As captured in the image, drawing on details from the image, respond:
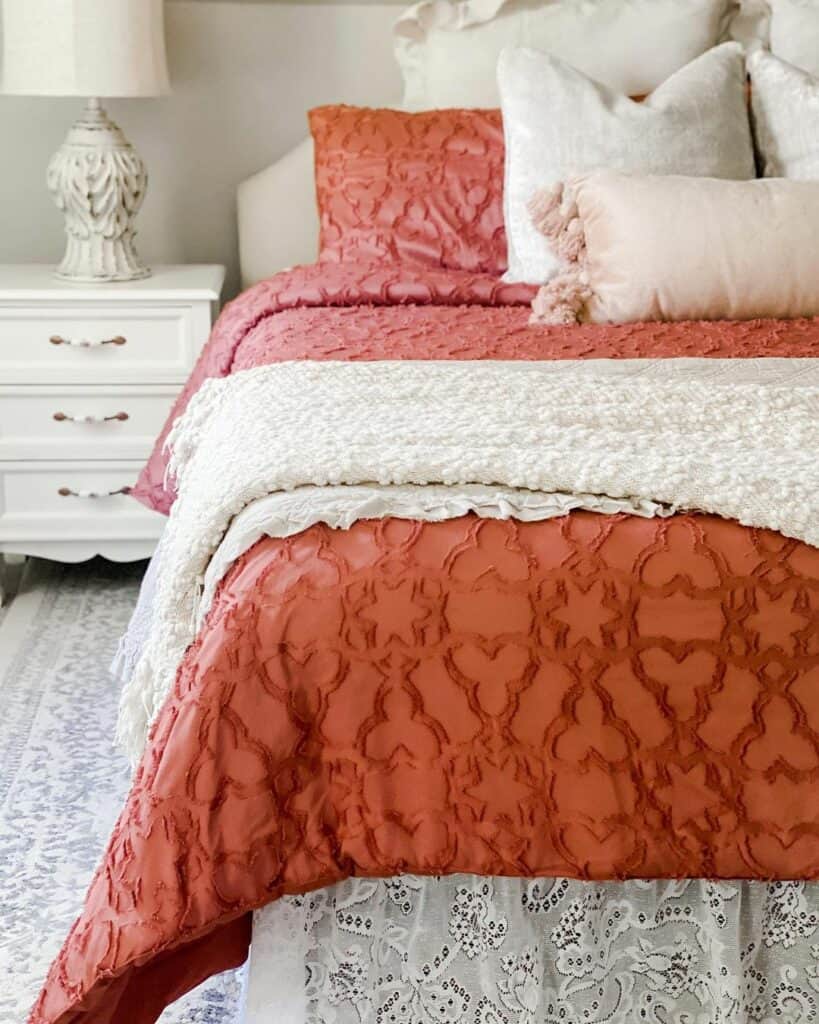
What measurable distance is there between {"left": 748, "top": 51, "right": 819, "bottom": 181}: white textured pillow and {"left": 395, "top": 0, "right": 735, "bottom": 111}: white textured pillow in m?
0.21

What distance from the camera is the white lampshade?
2.80 m

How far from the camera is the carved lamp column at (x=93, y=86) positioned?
9.21 ft

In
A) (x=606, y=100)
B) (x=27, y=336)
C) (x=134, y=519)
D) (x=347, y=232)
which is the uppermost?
(x=606, y=100)

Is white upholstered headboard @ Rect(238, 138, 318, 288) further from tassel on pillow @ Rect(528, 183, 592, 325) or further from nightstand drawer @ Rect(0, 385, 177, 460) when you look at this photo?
tassel on pillow @ Rect(528, 183, 592, 325)

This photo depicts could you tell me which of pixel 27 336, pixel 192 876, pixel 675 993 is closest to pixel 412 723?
pixel 192 876

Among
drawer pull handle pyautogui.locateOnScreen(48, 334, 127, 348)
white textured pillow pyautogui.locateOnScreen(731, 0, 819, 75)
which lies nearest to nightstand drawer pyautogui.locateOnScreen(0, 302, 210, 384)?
drawer pull handle pyautogui.locateOnScreen(48, 334, 127, 348)

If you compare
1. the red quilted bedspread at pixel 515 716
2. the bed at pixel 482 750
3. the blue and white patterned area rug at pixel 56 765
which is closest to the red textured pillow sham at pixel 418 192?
the blue and white patterned area rug at pixel 56 765

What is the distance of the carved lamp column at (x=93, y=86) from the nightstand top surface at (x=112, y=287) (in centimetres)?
5

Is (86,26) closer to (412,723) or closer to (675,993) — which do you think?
(412,723)

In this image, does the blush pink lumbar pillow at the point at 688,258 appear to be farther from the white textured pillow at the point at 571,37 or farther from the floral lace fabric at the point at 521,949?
the floral lace fabric at the point at 521,949

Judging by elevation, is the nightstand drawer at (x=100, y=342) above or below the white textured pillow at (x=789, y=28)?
below

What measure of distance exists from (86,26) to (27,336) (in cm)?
58

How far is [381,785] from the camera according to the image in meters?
1.45

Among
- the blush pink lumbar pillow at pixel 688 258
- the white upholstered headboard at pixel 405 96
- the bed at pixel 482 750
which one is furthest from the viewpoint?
the white upholstered headboard at pixel 405 96
